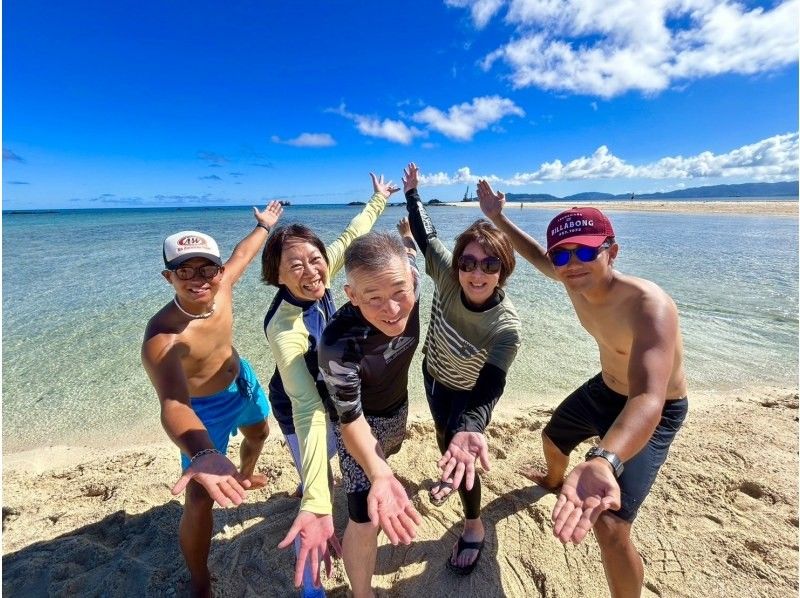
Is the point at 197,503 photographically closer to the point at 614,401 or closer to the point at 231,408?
the point at 231,408

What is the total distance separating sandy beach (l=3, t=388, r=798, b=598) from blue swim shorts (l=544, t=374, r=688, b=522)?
704mm

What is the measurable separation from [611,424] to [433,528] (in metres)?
1.68

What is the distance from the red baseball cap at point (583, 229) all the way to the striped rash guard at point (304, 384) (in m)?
1.76

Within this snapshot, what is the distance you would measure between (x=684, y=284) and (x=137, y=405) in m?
12.7

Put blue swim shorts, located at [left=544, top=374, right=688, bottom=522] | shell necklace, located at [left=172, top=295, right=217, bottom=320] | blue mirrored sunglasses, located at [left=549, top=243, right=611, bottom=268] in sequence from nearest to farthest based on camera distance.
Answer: blue swim shorts, located at [left=544, top=374, right=688, bottom=522] → blue mirrored sunglasses, located at [left=549, top=243, right=611, bottom=268] → shell necklace, located at [left=172, top=295, right=217, bottom=320]

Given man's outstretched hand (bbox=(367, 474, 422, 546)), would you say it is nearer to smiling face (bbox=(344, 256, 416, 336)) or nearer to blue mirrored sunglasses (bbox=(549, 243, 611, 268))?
smiling face (bbox=(344, 256, 416, 336))

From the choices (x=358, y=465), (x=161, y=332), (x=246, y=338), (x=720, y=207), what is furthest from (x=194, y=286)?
(x=720, y=207)

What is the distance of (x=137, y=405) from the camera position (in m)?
5.28

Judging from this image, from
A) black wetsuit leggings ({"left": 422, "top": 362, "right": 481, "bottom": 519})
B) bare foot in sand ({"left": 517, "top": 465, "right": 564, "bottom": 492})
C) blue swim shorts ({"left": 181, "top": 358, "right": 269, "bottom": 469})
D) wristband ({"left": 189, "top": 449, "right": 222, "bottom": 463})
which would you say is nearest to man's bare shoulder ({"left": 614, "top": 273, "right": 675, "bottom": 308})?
black wetsuit leggings ({"left": 422, "top": 362, "right": 481, "bottom": 519})

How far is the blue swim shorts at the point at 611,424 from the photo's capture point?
2361 mm

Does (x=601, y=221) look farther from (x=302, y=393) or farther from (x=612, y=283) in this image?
(x=302, y=393)

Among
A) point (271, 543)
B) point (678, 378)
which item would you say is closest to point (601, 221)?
point (678, 378)

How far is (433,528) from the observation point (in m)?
3.22

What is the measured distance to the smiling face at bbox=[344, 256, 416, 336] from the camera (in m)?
2.02
